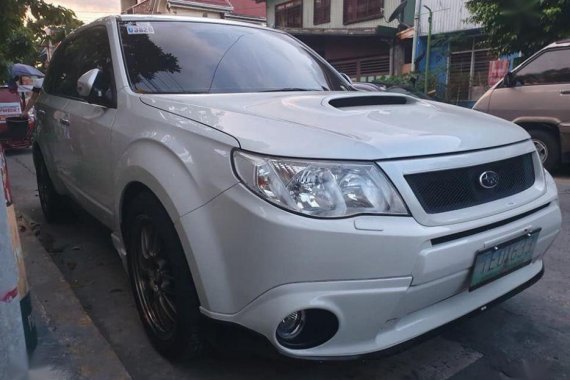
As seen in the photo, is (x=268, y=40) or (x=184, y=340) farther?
(x=268, y=40)

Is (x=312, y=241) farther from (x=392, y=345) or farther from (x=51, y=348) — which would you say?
(x=51, y=348)

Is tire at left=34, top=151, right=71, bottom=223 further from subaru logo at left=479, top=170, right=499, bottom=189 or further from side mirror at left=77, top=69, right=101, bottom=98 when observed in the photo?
subaru logo at left=479, top=170, right=499, bottom=189

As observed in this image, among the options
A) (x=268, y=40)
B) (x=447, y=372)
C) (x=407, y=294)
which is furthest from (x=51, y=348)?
(x=268, y=40)

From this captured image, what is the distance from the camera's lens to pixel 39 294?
297 centimetres

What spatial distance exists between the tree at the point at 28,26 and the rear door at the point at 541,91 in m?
5.43

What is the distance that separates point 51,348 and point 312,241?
1.50 metres

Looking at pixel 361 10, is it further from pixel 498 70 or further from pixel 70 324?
pixel 70 324

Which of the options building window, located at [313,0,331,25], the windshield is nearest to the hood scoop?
the windshield

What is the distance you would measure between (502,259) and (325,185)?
0.87 meters

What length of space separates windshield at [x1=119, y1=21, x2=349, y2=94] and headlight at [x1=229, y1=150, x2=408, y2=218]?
3.69ft

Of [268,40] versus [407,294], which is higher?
[268,40]

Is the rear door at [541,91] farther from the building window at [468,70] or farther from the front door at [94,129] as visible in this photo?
the building window at [468,70]

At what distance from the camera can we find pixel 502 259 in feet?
6.79

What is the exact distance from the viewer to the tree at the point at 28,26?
4.34 metres
